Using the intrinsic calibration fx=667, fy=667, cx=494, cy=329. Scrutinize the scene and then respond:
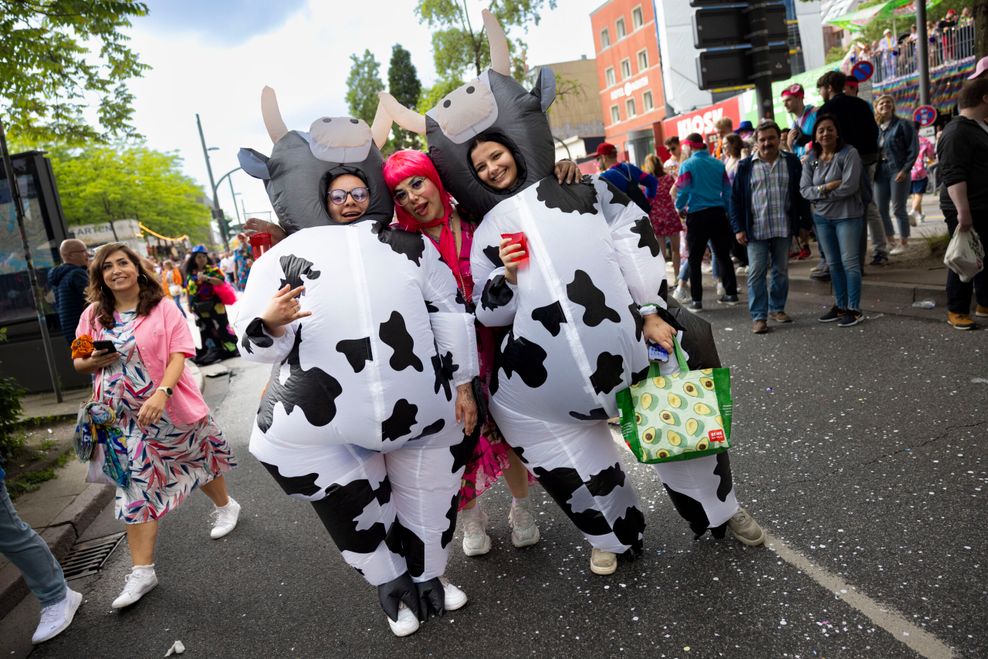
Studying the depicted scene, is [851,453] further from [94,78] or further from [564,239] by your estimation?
[94,78]

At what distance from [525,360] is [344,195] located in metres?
0.91

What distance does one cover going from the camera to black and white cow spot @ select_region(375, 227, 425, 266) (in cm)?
242

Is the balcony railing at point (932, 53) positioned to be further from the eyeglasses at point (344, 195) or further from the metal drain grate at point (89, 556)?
the metal drain grate at point (89, 556)

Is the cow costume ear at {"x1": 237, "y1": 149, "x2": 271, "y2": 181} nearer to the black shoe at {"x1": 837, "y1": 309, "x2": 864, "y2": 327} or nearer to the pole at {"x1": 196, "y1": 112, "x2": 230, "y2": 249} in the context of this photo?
the black shoe at {"x1": 837, "y1": 309, "x2": 864, "y2": 327}

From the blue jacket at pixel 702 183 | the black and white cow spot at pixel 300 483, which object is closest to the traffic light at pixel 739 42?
the blue jacket at pixel 702 183

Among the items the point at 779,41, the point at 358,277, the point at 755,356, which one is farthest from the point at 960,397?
the point at 779,41

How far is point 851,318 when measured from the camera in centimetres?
566

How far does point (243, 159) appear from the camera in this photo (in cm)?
256

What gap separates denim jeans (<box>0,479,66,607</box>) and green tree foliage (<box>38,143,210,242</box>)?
26.1 meters

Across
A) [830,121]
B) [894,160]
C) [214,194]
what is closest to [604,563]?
[830,121]

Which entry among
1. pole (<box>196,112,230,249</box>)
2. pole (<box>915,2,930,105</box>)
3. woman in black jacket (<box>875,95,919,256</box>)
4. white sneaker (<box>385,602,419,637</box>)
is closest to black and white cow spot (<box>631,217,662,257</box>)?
white sneaker (<box>385,602,419,637</box>)

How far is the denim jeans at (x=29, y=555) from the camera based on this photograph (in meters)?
2.88

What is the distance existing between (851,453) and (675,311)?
150 cm

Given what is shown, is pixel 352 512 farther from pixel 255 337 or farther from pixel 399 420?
pixel 255 337
